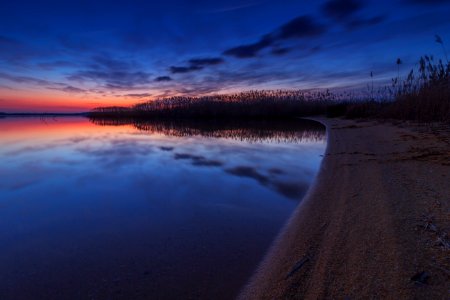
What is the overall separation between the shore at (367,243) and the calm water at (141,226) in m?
0.29

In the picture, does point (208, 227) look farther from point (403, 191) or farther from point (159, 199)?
point (403, 191)

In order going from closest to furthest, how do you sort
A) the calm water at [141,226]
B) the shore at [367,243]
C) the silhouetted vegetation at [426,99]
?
1. the shore at [367,243]
2. the calm water at [141,226]
3. the silhouetted vegetation at [426,99]

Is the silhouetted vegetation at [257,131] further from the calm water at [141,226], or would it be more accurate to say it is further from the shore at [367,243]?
→ the shore at [367,243]

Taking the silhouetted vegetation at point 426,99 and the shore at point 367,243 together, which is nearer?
the shore at point 367,243

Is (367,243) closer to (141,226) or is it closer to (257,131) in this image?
(141,226)

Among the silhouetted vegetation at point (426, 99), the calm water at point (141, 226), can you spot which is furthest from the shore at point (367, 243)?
the silhouetted vegetation at point (426, 99)

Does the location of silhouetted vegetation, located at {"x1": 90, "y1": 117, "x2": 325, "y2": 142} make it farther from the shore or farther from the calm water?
the shore

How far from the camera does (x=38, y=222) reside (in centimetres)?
307

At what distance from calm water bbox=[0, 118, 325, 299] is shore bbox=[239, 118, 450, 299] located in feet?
0.95

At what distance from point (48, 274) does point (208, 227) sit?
1.41 m

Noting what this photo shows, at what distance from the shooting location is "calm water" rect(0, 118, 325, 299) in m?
1.90

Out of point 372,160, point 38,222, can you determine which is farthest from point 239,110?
point 38,222

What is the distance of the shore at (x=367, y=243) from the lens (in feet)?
4.89

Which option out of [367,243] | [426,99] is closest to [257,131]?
[426,99]
